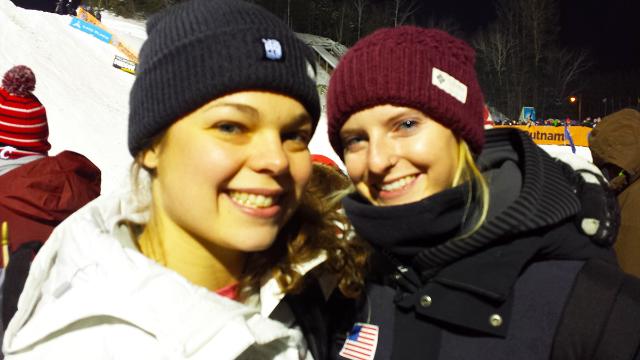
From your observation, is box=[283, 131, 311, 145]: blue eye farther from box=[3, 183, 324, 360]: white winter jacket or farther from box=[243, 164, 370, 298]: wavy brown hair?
box=[3, 183, 324, 360]: white winter jacket

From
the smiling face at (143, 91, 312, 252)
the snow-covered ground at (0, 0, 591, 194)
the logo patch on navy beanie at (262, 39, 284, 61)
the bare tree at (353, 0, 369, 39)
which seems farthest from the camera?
the bare tree at (353, 0, 369, 39)

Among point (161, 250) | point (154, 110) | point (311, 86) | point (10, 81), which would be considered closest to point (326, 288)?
point (161, 250)

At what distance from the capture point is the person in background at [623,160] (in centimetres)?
321

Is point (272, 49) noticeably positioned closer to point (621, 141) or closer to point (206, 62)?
point (206, 62)

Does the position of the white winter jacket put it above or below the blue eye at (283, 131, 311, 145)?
below

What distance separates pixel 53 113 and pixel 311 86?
14465 mm

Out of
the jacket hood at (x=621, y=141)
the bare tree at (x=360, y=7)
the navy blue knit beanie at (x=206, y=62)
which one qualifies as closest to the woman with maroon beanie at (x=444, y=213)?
the navy blue knit beanie at (x=206, y=62)

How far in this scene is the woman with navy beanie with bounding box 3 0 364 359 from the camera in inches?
60.5

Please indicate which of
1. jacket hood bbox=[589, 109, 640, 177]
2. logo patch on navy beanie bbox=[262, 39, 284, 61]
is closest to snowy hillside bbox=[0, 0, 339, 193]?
jacket hood bbox=[589, 109, 640, 177]

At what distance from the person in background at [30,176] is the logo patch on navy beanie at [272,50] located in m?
1.61

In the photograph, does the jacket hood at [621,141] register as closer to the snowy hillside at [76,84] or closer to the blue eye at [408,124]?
the blue eye at [408,124]

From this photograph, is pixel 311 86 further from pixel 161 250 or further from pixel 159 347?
pixel 159 347

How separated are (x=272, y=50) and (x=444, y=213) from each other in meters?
0.84

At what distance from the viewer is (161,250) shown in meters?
1.90
